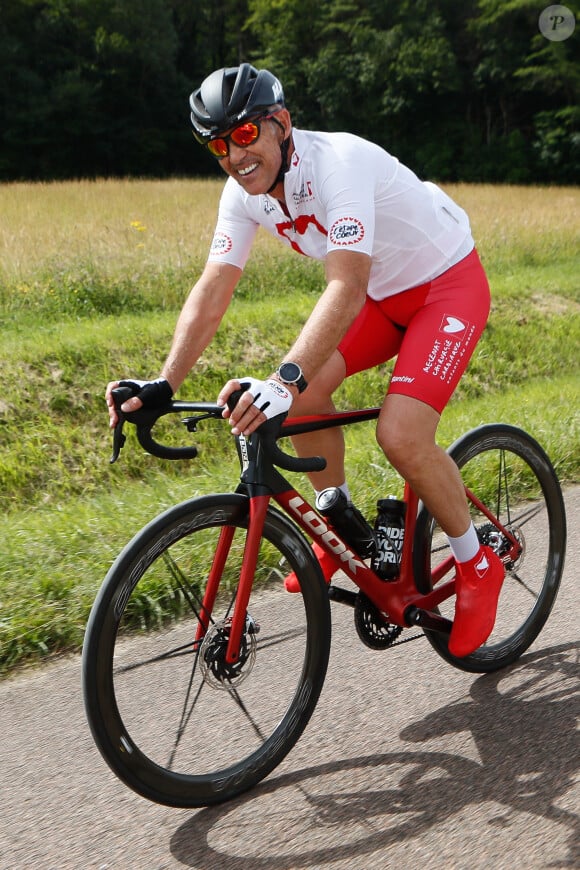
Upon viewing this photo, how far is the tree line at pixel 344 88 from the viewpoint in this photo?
49.1 m

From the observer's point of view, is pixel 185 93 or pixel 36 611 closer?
pixel 36 611

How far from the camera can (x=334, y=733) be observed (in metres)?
3.08

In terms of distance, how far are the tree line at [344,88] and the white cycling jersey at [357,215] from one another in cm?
4574

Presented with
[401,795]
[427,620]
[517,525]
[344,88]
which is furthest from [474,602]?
[344,88]

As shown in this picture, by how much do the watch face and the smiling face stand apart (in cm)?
66

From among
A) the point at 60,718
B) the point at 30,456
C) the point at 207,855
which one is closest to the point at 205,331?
the point at 60,718

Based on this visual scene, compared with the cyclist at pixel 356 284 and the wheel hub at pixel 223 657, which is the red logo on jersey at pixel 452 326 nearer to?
the cyclist at pixel 356 284

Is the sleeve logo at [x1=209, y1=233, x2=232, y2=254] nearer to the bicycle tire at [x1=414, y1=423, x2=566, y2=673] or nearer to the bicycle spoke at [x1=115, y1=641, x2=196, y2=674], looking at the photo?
the bicycle tire at [x1=414, y1=423, x2=566, y2=673]

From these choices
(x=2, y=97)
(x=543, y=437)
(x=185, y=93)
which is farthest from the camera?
(x=185, y=93)

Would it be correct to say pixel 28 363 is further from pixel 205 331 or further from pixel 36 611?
pixel 205 331

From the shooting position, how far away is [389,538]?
3221mm

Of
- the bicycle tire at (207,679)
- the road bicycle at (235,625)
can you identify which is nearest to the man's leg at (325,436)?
the road bicycle at (235,625)

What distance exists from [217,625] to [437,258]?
4.62ft

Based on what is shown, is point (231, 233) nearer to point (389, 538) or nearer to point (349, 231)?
point (349, 231)
